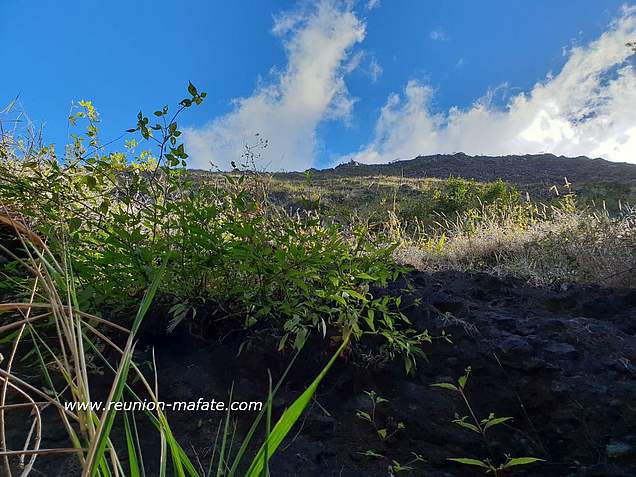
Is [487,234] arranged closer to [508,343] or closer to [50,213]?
[508,343]

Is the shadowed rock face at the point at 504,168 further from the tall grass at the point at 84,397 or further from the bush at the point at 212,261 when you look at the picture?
the tall grass at the point at 84,397

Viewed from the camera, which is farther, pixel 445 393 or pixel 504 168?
pixel 504 168

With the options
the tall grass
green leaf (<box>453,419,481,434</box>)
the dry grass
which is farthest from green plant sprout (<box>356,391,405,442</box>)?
the dry grass

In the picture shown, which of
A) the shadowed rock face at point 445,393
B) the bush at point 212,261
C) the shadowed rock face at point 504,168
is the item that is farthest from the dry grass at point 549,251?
the shadowed rock face at point 504,168

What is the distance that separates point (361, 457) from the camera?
1.61 meters

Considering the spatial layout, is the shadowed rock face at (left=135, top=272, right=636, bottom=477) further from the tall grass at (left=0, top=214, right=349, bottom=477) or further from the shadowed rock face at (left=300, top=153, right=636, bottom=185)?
the shadowed rock face at (left=300, top=153, right=636, bottom=185)

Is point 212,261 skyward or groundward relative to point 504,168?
groundward

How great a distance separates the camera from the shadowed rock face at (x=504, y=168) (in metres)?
30.6

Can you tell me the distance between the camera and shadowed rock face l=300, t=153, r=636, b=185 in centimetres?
3059

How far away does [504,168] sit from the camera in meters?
35.9

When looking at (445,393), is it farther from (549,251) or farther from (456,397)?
(549,251)

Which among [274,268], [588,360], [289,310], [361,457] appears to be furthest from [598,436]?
[274,268]

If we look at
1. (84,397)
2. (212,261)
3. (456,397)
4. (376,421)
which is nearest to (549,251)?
(456,397)

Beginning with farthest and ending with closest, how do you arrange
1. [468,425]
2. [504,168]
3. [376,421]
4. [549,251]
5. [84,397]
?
[504,168] < [549,251] < [376,421] < [468,425] < [84,397]
